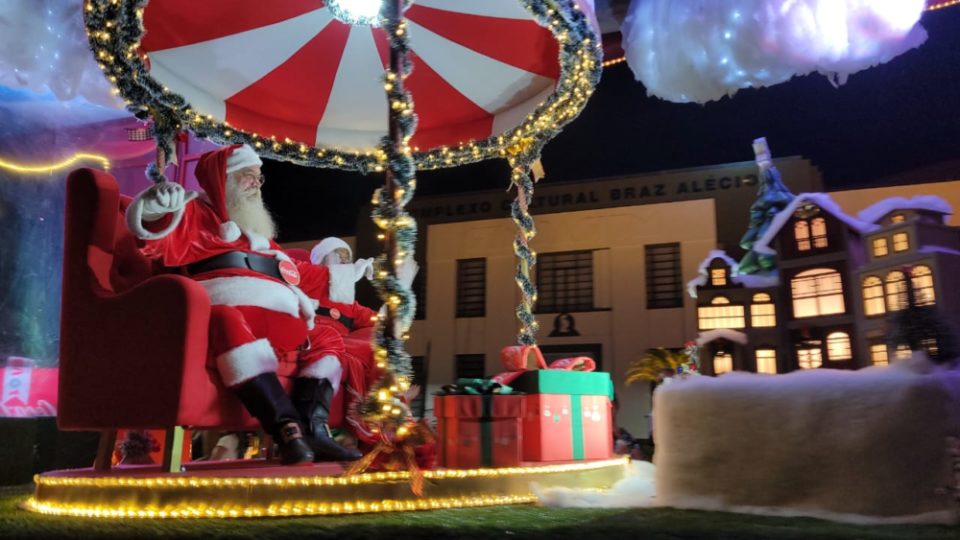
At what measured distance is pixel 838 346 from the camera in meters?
5.11

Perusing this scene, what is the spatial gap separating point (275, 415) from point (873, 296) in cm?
351

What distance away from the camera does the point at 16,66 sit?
4473mm

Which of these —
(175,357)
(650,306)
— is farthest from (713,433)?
(650,306)

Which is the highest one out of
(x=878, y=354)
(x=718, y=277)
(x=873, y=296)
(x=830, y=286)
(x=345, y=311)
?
(x=718, y=277)

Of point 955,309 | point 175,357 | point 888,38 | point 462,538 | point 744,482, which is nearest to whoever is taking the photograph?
point 462,538

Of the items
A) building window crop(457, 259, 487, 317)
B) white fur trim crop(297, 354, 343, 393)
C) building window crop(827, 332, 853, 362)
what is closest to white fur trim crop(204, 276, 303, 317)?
white fur trim crop(297, 354, 343, 393)

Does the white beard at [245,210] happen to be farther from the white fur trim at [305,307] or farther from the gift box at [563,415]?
the gift box at [563,415]

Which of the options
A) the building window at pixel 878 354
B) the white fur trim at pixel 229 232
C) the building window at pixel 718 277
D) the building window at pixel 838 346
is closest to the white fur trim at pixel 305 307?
the white fur trim at pixel 229 232

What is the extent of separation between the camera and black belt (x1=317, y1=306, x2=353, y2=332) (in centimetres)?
392

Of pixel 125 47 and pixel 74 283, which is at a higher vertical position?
pixel 125 47

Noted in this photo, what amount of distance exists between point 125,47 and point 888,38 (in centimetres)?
473

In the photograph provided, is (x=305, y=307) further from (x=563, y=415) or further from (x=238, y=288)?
(x=563, y=415)

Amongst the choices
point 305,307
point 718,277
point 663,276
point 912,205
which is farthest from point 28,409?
point 663,276

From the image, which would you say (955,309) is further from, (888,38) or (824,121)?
(824,121)
